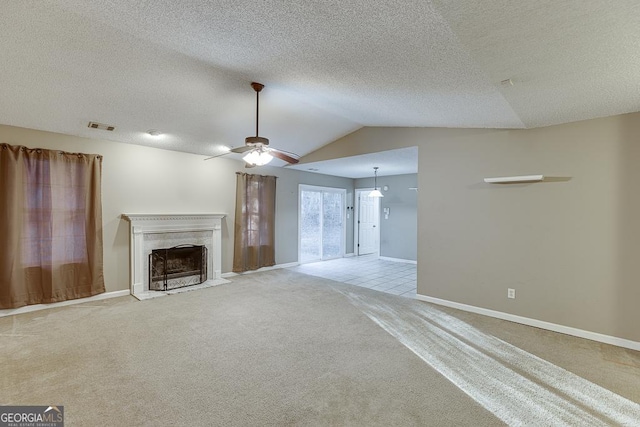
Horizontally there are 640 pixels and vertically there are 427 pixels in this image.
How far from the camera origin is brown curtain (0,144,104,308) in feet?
13.0

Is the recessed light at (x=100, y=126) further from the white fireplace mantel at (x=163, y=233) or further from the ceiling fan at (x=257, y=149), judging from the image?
the ceiling fan at (x=257, y=149)

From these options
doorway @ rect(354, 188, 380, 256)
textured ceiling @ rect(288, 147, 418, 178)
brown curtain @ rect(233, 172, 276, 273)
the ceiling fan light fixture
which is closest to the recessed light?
the ceiling fan light fixture

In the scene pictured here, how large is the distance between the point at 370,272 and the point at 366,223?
3044 millimetres

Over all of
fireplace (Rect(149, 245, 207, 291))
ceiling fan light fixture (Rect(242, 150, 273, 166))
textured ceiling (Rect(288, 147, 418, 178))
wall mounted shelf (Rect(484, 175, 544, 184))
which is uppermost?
textured ceiling (Rect(288, 147, 418, 178))

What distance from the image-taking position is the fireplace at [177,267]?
5383 mm

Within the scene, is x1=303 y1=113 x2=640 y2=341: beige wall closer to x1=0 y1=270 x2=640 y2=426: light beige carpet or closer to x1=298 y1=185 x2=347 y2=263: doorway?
x1=0 y1=270 x2=640 y2=426: light beige carpet

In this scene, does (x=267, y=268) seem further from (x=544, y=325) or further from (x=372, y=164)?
(x=544, y=325)

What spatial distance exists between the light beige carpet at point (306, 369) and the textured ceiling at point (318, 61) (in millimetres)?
2541

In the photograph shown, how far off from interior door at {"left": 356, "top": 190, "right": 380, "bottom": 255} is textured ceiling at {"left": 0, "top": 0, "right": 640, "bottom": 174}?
17.4 ft

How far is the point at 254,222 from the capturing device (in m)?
6.78

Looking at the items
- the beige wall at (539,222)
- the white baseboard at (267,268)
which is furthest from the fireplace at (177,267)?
the beige wall at (539,222)

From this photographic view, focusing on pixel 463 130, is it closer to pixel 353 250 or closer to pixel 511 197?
pixel 511 197

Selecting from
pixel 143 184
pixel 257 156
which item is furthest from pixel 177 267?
pixel 257 156

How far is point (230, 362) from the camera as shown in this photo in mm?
2826
